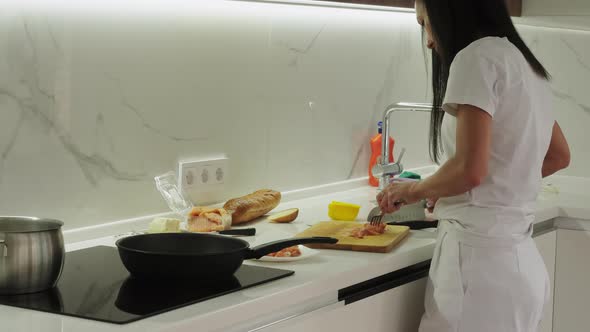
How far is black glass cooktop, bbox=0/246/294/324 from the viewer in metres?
1.34

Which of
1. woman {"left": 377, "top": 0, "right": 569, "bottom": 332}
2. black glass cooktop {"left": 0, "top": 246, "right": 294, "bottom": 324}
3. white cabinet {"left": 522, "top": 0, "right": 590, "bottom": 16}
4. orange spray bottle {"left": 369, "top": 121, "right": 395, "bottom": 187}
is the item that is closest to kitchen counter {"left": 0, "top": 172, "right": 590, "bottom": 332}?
black glass cooktop {"left": 0, "top": 246, "right": 294, "bottom": 324}

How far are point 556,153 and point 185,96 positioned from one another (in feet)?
3.06

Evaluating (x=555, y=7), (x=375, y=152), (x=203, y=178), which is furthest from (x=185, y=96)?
(x=555, y=7)

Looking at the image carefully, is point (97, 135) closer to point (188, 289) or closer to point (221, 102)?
point (221, 102)

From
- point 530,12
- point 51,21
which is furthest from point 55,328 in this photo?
point 530,12

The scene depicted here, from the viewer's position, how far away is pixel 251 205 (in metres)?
2.20

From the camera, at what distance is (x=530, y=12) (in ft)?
10.0

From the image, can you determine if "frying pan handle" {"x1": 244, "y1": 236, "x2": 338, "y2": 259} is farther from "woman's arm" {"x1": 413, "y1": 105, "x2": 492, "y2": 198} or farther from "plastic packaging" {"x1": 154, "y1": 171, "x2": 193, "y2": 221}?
"plastic packaging" {"x1": 154, "y1": 171, "x2": 193, "y2": 221}

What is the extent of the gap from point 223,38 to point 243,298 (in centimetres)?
103

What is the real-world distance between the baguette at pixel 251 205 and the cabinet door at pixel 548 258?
2.62 ft

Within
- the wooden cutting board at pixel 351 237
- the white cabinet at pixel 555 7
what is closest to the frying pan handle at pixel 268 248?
the wooden cutting board at pixel 351 237

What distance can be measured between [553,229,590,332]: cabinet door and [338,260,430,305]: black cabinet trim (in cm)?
81

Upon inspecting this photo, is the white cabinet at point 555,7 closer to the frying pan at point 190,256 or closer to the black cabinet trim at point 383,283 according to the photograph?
the black cabinet trim at point 383,283

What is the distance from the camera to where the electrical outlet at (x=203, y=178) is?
221 cm
